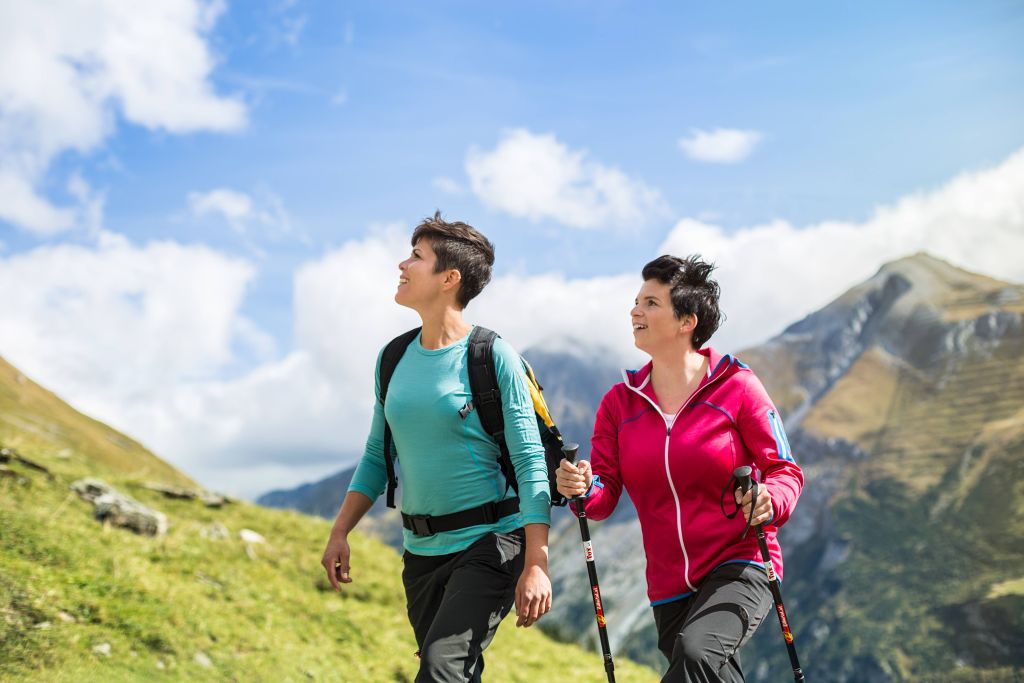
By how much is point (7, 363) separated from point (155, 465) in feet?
119

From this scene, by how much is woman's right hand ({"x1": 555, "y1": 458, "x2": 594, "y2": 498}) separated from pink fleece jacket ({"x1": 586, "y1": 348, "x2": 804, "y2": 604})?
0.21m

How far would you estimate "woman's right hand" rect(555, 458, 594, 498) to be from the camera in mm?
4910

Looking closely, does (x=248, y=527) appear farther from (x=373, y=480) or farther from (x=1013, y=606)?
(x=1013, y=606)

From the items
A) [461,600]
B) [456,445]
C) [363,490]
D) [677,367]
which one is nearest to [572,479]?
[456,445]

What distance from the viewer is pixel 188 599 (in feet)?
32.0

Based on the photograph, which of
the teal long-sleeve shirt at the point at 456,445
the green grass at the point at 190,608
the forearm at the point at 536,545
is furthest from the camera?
the green grass at the point at 190,608

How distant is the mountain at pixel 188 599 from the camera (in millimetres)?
8031

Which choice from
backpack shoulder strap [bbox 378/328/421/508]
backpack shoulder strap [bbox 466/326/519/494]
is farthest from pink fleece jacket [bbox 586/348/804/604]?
backpack shoulder strap [bbox 378/328/421/508]

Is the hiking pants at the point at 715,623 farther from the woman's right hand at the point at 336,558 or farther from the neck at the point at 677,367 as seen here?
the woman's right hand at the point at 336,558

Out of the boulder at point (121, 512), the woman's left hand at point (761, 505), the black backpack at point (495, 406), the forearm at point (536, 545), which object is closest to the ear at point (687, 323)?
the black backpack at point (495, 406)

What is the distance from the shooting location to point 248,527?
1448cm

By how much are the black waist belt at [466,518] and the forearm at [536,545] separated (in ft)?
1.05

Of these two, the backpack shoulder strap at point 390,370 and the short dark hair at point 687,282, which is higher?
the short dark hair at point 687,282

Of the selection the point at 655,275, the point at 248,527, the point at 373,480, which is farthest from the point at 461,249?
the point at 248,527
